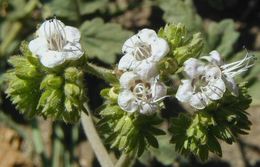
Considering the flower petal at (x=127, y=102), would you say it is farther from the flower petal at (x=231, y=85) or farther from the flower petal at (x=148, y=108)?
the flower petal at (x=231, y=85)

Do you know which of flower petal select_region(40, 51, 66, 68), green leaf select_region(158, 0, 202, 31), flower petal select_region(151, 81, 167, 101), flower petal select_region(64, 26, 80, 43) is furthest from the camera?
green leaf select_region(158, 0, 202, 31)

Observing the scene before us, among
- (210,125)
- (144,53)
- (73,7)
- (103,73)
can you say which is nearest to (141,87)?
(144,53)

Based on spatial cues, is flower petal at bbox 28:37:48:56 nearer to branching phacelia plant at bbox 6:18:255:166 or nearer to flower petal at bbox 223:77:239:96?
branching phacelia plant at bbox 6:18:255:166

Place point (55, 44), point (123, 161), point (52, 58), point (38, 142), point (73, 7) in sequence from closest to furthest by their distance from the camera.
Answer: point (52, 58) < point (55, 44) < point (123, 161) < point (73, 7) < point (38, 142)

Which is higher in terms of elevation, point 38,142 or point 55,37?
Answer: point 55,37

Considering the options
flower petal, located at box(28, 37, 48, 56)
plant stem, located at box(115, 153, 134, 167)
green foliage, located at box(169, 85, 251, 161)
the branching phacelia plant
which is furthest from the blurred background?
flower petal, located at box(28, 37, 48, 56)

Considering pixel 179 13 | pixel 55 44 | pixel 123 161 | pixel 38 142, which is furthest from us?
pixel 38 142

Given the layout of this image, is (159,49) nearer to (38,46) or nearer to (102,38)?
(38,46)
